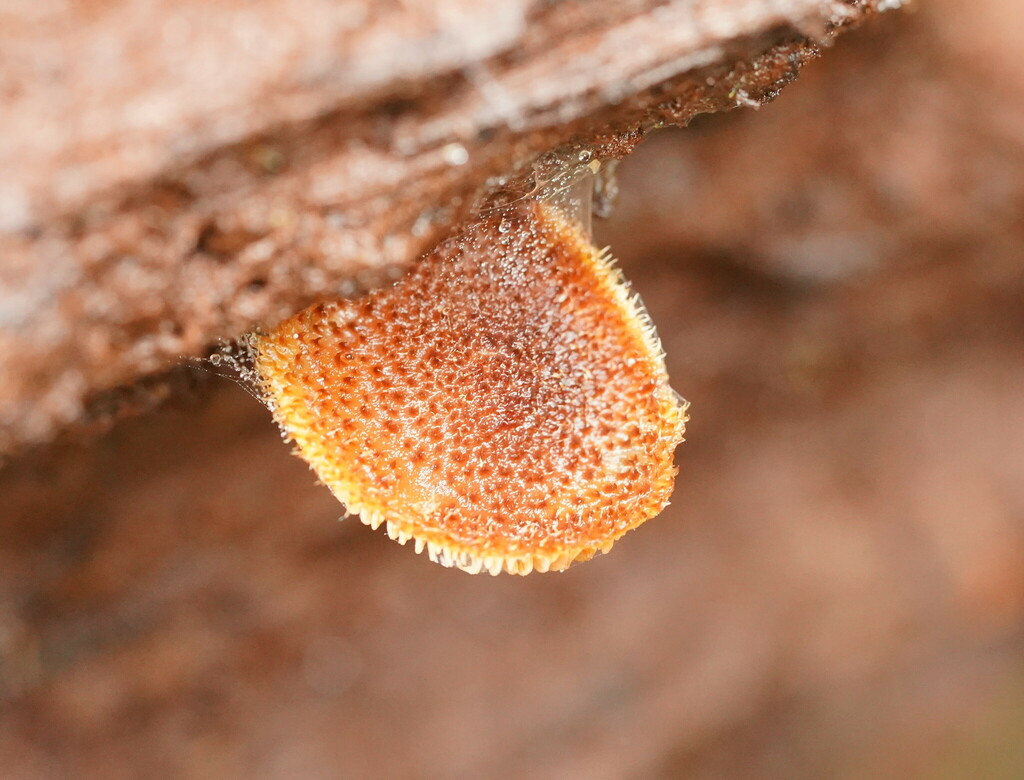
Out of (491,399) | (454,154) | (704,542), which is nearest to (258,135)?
(454,154)

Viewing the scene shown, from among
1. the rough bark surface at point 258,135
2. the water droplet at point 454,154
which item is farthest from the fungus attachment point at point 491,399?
the water droplet at point 454,154

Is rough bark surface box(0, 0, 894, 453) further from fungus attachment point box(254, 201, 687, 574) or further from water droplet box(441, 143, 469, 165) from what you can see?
fungus attachment point box(254, 201, 687, 574)

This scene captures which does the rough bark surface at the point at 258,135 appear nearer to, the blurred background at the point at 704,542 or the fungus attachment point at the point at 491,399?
the fungus attachment point at the point at 491,399

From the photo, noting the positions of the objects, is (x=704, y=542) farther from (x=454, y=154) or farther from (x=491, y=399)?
(x=454, y=154)

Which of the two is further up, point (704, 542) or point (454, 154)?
point (704, 542)

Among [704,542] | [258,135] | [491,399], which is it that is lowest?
[491,399]
